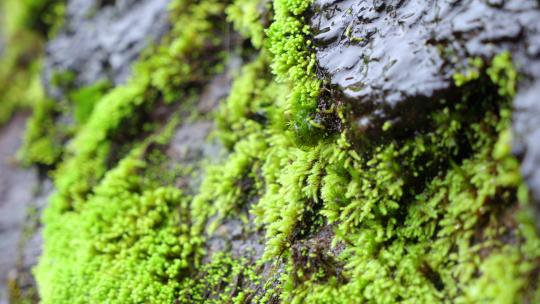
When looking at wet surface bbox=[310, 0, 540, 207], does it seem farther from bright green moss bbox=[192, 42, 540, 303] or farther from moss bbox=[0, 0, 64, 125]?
moss bbox=[0, 0, 64, 125]

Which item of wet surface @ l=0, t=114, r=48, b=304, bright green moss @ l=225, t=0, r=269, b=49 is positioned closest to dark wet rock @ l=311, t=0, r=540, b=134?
bright green moss @ l=225, t=0, r=269, b=49

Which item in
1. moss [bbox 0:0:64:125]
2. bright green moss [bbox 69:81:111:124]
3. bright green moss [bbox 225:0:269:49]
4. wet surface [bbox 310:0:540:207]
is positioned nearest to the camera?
wet surface [bbox 310:0:540:207]

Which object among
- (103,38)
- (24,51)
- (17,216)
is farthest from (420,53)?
(24,51)

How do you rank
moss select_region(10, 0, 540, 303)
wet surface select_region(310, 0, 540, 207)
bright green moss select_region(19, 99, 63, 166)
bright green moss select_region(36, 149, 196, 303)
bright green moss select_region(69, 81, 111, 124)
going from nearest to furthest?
wet surface select_region(310, 0, 540, 207), moss select_region(10, 0, 540, 303), bright green moss select_region(36, 149, 196, 303), bright green moss select_region(69, 81, 111, 124), bright green moss select_region(19, 99, 63, 166)

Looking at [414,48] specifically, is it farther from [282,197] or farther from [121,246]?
[121,246]

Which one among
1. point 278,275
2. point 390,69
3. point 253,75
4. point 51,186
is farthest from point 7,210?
point 390,69
